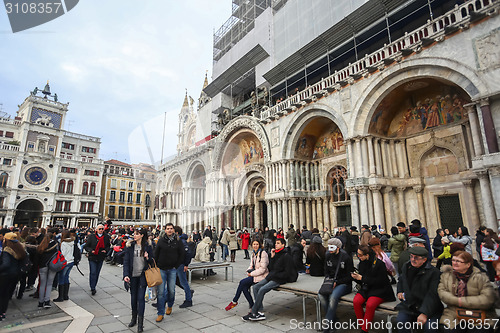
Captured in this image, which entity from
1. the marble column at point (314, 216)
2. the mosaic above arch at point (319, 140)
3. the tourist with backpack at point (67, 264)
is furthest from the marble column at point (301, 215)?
the tourist with backpack at point (67, 264)

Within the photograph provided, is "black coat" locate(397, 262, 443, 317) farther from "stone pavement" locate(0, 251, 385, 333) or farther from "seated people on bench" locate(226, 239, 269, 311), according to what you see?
"seated people on bench" locate(226, 239, 269, 311)

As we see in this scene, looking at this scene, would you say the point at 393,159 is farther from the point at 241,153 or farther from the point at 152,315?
the point at 241,153

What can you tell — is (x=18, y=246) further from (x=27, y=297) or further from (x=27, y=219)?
(x=27, y=219)

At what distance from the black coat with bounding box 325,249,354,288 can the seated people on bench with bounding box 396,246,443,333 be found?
0.97 meters

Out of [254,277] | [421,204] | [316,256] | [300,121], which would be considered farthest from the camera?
[300,121]

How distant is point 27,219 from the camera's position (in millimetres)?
37281

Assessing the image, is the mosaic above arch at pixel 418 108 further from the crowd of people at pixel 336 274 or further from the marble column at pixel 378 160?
the crowd of people at pixel 336 274

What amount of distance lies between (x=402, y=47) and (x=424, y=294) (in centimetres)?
1100

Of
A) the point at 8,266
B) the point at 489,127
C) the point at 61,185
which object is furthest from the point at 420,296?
the point at 61,185

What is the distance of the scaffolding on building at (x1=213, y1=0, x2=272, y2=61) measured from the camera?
24.2 meters

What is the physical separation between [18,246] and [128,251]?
2.30 m

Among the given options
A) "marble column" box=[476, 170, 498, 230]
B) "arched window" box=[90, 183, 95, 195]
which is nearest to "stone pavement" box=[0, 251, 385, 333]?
"marble column" box=[476, 170, 498, 230]

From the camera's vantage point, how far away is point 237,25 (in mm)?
25938

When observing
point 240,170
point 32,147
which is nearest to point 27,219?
point 32,147
